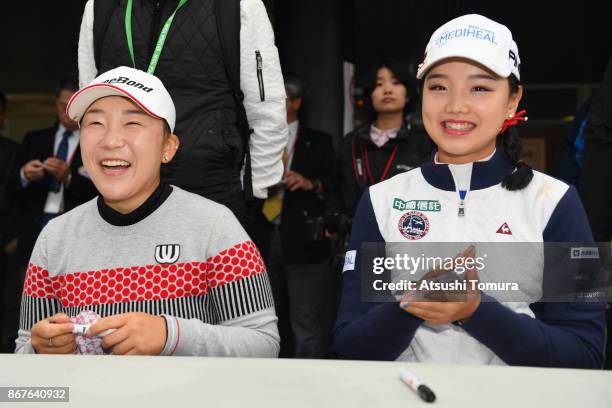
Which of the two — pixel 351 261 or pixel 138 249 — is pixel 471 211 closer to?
pixel 351 261

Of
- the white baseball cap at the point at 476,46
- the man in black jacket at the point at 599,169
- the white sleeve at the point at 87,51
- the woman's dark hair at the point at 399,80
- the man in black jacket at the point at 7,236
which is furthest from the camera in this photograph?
the man in black jacket at the point at 7,236

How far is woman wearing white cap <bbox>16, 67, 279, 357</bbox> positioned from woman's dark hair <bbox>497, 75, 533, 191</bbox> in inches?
22.4

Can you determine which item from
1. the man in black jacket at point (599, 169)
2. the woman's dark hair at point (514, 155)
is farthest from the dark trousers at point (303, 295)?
the woman's dark hair at point (514, 155)

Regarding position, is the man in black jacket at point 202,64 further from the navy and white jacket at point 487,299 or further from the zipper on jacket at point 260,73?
the navy and white jacket at point 487,299

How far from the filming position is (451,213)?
1337 millimetres

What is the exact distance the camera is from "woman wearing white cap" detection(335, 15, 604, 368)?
1.21 m

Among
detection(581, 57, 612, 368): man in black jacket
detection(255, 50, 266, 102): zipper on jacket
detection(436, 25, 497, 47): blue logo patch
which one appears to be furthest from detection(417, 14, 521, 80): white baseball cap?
detection(581, 57, 612, 368): man in black jacket

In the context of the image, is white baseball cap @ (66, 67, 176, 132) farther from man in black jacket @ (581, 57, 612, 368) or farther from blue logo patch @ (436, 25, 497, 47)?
man in black jacket @ (581, 57, 612, 368)

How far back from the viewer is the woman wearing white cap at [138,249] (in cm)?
137

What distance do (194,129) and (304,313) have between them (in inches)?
62.6

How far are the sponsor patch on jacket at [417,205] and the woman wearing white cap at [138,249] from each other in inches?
13.1

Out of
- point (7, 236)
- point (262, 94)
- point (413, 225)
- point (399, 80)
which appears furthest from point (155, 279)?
point (7, 236)

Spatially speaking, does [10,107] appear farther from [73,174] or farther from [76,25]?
[73,174]

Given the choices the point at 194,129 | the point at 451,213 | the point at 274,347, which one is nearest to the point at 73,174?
the point at 194,129
